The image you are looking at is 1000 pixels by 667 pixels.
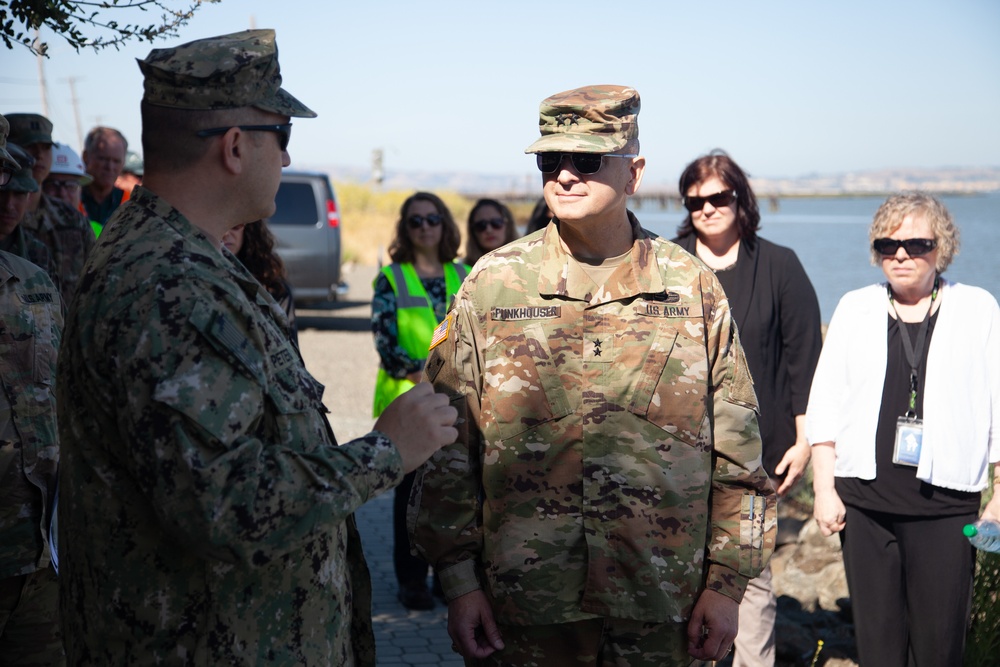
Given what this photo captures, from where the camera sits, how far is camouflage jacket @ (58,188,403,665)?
69.6 inches

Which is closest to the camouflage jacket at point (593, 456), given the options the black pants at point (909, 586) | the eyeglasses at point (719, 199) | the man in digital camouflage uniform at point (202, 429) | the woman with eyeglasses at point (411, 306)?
the man in digital camouflage uniform at point (202, 429)

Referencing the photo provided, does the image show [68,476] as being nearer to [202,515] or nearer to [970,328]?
[202,515]

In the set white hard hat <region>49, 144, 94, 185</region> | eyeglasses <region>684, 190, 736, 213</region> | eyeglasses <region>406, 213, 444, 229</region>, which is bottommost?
eyeglasses <region>406, 213, 444, 229</region>

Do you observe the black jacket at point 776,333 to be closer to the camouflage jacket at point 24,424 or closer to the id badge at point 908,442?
the id badge at point 908,442

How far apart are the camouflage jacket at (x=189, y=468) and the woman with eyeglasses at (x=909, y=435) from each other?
2.52 metres

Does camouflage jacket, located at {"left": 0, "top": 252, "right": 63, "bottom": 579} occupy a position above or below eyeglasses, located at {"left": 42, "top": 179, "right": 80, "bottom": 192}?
below

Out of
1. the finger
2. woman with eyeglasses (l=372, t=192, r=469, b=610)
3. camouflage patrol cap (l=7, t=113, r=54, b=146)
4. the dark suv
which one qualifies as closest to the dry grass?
the dark suv

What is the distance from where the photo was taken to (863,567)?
12.9 ft

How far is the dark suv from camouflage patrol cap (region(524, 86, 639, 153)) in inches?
550

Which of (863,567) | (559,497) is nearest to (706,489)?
(559,497)

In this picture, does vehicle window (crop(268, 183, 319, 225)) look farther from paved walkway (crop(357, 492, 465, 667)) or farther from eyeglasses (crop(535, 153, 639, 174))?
eyeglasses (crop(535, 153, 639, 174))

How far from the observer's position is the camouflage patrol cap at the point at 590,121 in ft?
9.17

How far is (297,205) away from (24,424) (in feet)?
45.6

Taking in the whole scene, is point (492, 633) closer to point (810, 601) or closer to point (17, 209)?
point (17, 209)
